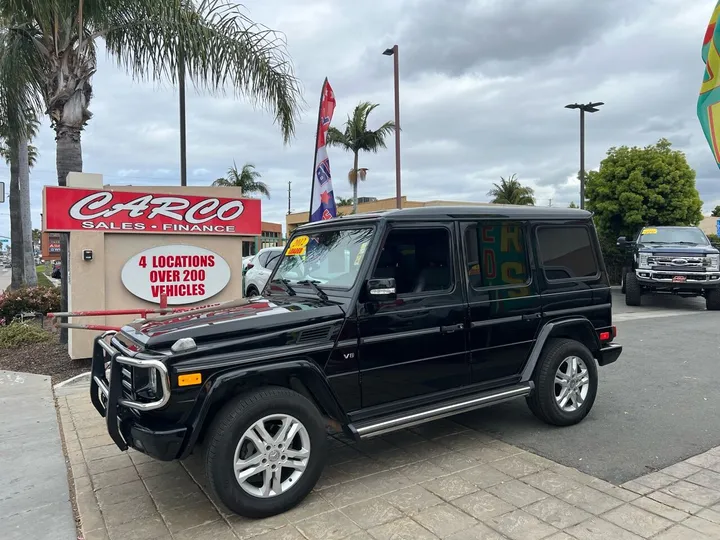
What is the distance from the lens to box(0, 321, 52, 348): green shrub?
29.7 ft

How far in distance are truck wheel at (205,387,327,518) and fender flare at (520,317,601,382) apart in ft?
6.60

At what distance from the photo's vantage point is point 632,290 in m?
14.3

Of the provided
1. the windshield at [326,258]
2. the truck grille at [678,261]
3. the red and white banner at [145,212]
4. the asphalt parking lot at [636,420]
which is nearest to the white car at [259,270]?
the red and white banner at [145,212]

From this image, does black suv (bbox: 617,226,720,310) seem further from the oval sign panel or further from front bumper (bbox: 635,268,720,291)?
the oval sign panel

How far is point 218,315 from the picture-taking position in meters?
3.93

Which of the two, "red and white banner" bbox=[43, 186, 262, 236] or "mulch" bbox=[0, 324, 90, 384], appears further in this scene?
"mulch" bbox=[0, 324, 90, 384]

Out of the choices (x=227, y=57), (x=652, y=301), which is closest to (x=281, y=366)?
(x=227, y=57)

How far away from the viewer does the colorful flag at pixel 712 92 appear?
3443mm

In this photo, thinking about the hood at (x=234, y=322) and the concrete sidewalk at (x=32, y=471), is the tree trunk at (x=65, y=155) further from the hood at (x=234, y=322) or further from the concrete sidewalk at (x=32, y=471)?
the hood at (x=234, y=322)

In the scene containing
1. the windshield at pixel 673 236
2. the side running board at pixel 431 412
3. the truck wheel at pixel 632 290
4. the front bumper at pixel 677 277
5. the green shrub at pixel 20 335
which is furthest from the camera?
the windshield at pixel 673 236

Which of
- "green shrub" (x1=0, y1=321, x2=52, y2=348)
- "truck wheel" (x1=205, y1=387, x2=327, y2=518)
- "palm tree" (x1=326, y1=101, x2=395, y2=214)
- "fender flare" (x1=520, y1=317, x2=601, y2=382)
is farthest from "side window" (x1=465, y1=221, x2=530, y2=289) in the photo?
"palm tree" (x1=326, y1=101, x2=395, y2=214)

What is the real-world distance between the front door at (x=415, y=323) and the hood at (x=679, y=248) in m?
11.4

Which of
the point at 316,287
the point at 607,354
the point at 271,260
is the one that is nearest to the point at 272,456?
the point at 316,287

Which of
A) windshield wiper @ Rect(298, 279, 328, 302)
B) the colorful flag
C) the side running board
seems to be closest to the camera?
the colorful flag
